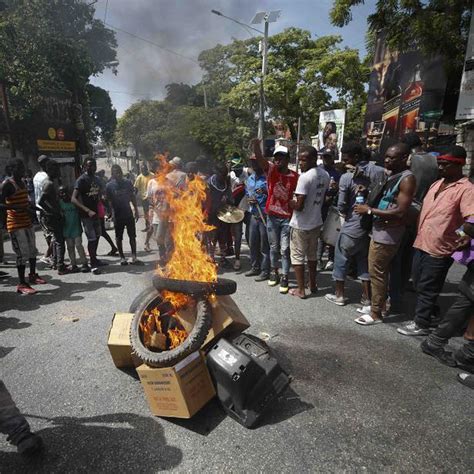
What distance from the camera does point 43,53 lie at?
548 inches

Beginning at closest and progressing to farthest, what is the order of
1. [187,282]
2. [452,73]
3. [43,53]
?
[187,282]
[452,73]
[43,53]

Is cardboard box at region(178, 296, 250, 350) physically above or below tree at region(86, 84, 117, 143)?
below

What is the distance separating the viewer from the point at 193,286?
3.13m

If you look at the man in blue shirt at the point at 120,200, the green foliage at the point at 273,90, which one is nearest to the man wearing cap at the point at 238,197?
the man in blue shirt at the point at 120,200

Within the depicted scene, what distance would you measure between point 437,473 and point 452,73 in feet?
33.5

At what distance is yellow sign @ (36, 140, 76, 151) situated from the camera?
18953 millimetres

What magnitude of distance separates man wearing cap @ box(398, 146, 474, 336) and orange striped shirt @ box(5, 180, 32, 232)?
223 inches

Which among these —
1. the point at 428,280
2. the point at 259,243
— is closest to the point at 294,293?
the point at 259,243

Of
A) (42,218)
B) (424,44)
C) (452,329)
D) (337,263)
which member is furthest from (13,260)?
(424,44)

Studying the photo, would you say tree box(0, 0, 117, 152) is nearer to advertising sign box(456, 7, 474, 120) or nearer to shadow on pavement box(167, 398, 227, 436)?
advertising sign box(456, 7, 474, 120)

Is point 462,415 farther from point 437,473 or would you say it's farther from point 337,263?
point 337,263

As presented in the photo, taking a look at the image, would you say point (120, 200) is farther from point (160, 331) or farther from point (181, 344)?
point (181, 344)

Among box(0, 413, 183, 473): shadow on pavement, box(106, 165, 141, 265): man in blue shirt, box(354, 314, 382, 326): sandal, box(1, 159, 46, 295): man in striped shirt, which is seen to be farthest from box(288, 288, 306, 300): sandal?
box(1, 159, 46, 295): man in striped shirt

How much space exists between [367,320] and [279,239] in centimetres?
193
